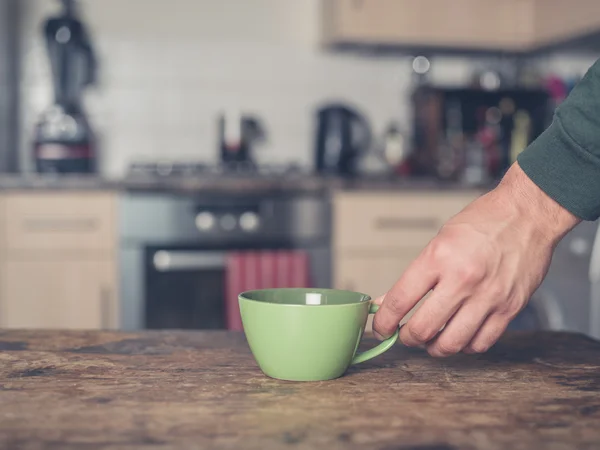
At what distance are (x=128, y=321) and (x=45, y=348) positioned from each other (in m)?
1.48

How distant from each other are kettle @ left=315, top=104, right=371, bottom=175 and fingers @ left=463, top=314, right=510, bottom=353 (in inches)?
78.4

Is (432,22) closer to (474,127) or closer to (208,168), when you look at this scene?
(474,127)

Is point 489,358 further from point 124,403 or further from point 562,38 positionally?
point 562,38

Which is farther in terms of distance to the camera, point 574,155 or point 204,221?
point 204,221

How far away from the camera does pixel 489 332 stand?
60 cm

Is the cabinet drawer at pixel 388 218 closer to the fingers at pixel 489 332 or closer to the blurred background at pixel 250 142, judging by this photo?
the blurred background at pixel 250 142

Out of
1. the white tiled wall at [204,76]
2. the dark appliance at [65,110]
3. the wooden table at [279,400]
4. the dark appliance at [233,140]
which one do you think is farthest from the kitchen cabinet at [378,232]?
the wooden table at [279,400]

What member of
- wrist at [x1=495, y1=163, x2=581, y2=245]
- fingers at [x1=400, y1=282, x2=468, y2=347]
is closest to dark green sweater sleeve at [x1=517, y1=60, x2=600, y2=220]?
wrist at [x1=495, y1=163, x2=581, y2=245]

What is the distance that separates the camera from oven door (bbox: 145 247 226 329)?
213 centimetres

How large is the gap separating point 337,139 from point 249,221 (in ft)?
1.88

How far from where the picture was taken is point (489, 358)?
651 millimetres

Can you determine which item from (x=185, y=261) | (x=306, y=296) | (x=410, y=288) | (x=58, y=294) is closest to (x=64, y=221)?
(x=58, y=294)

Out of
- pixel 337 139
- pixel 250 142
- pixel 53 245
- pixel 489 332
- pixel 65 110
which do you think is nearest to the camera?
pixel 489 332

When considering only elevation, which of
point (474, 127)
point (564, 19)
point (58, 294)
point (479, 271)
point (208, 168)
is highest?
point (564, 19)
